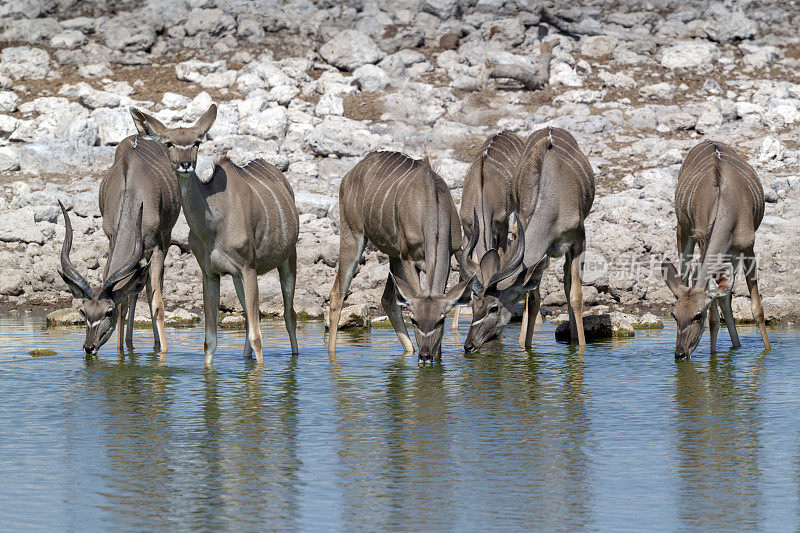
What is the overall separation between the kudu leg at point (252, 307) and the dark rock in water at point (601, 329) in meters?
3.49

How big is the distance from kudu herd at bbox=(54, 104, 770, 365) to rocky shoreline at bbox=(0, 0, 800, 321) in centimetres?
210

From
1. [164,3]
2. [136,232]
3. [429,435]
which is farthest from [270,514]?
[164,3]

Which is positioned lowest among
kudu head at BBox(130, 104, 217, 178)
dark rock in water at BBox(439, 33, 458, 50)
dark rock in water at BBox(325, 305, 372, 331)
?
dark rock in water at BBox(325, 305, 372, 331)

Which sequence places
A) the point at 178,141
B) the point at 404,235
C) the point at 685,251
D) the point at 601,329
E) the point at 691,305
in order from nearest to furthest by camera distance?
the point at 178,141, the point at 691,305, the point at 404,235, the point at 601,329, the point at 685,251

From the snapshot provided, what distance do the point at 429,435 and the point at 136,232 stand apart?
4.57 meters

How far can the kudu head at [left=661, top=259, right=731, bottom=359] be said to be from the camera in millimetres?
10914

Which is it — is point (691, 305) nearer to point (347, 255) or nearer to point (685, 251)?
point (685, 251)

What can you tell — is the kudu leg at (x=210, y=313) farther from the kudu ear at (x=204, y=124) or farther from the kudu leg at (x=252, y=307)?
the kudu ear at (x=204, y=124)

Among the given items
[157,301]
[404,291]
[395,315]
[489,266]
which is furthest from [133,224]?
[489,266]

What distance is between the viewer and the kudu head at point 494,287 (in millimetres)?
11195

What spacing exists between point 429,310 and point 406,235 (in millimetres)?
1072

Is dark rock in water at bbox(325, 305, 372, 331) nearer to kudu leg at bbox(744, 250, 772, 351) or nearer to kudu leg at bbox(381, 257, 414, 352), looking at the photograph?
kudu leg at bbox(381, 257, 414, 352)

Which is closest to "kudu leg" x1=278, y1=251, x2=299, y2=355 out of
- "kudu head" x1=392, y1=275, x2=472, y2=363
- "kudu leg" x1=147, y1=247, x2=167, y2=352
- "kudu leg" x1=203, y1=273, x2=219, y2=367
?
"kudu leg" x1=203, y1=273, x2=219, y2=367

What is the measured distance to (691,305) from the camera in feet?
36.2
